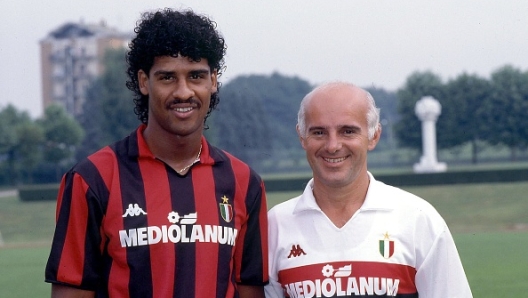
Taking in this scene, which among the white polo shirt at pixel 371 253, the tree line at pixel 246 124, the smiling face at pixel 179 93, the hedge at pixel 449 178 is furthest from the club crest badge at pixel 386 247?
the tree line at pixel 246 124

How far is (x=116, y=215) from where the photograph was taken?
3.40m

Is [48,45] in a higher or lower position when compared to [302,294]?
higher

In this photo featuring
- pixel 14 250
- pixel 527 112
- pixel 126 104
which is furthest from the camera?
pixel 126 104

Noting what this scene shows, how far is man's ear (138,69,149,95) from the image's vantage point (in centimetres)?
360

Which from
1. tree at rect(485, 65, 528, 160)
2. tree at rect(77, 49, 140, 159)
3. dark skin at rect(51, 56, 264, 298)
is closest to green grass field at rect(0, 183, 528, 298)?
dark skin at rect(51, 56, 264, 298)

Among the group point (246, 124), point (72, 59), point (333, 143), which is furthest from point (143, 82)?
point (72, 59)

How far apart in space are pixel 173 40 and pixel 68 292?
1061 mm

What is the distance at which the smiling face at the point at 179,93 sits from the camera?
136 inches

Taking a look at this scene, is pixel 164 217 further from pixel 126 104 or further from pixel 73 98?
pixel 73 98

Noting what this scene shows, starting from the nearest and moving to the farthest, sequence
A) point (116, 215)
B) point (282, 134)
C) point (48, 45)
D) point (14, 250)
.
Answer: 1. point (116, 215)
2. point (14, 250)
3. point (282, 134)
4. point (48, 45)

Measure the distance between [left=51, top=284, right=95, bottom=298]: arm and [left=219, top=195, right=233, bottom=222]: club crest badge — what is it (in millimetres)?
596

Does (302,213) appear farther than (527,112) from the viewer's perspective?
No

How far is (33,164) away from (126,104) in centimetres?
826

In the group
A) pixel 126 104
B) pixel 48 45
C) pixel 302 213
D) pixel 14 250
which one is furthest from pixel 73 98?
pixel 302 213
